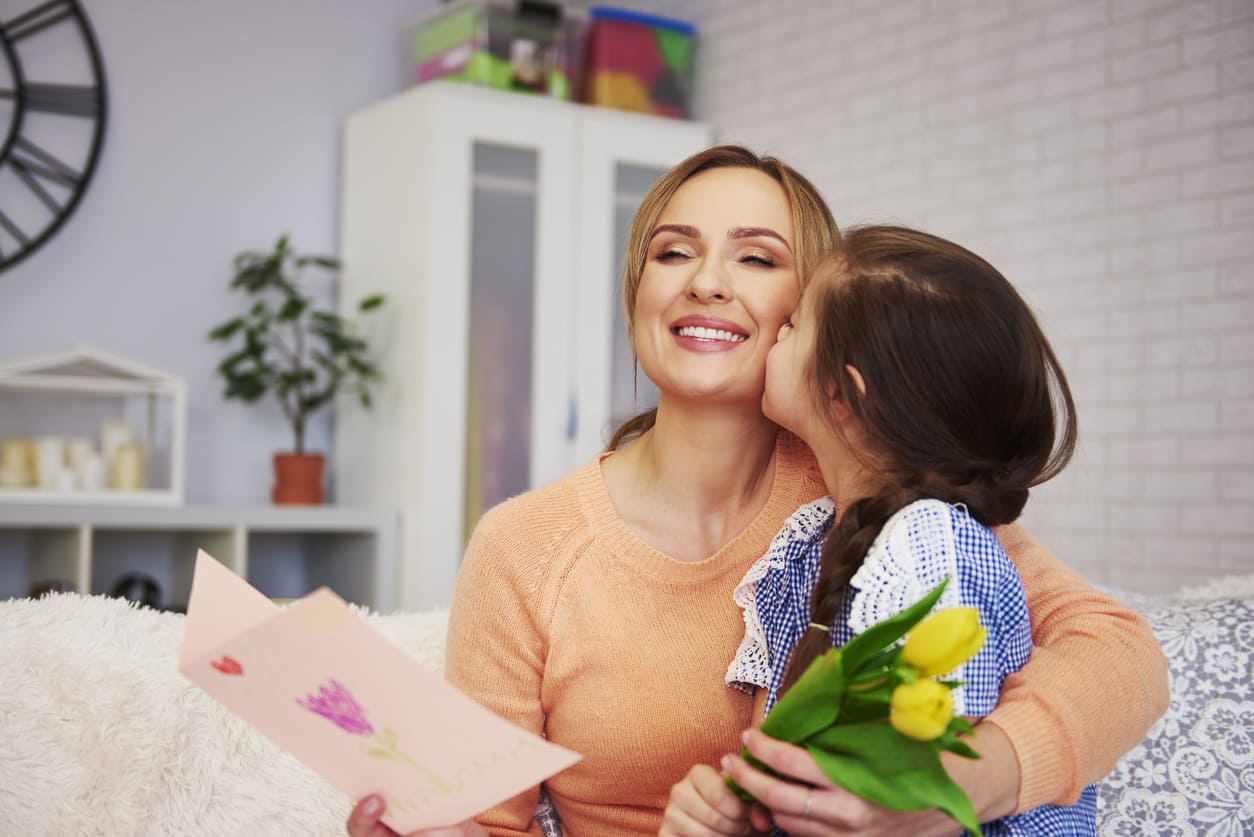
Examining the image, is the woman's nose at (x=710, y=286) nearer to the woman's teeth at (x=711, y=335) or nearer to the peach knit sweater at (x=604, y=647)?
the woman's teeth at (x=711, y=335)

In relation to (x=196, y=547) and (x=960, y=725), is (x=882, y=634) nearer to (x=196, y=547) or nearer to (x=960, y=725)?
(x=960, y=725)

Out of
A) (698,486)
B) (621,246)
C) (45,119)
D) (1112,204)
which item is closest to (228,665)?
(698,486)

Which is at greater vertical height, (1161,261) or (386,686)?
(1161,261)

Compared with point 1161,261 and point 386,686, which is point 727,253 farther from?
point 1161,261

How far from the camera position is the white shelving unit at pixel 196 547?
Result: 328 cm

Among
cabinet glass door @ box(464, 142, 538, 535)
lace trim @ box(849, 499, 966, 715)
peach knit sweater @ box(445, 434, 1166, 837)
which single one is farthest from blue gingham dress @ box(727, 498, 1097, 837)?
cabinet glass door @ box(464, 142, 538, 535)

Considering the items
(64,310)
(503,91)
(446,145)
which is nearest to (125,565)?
(64,310)

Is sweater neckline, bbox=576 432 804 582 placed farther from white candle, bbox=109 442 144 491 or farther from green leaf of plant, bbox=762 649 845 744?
white candle, bbox=109 442 144 491

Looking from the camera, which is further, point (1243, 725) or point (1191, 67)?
point (1191, 67)

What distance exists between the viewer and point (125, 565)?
12.4ft

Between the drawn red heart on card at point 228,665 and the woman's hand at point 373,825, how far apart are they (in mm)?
174

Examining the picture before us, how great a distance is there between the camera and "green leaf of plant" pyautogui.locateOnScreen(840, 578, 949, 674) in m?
0.84

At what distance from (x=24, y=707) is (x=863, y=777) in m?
0.91

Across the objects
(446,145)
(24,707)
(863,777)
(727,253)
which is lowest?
(24,707)
